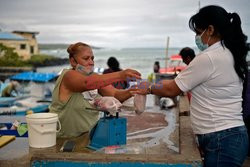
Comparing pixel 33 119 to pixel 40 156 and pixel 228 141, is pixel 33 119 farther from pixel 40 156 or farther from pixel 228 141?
pixel 228 141

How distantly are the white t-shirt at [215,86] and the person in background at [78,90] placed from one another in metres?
0.52

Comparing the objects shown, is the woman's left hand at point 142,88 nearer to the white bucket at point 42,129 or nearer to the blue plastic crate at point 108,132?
the blue plastic crate at point 108,132

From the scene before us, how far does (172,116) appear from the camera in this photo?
5.99m

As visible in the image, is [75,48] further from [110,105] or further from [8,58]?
[8,58]

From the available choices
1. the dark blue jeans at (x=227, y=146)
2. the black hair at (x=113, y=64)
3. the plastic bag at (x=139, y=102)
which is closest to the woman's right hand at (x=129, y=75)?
the plastic bag at (x=139, y=102)

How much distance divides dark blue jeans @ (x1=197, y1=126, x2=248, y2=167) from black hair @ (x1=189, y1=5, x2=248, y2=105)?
378mm

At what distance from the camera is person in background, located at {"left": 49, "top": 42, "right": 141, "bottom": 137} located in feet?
8.68

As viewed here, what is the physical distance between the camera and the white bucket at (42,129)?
96.0 inches

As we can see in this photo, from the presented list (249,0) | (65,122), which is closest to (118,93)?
(65,122)

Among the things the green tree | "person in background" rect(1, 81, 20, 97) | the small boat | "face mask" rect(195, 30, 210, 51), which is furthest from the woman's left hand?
the green tree

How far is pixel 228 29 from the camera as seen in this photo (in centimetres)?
221

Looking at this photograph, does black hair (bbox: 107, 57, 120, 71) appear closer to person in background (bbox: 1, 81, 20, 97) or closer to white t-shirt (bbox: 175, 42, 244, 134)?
white t-shirt (bbox: 175, 42, 244, 134)

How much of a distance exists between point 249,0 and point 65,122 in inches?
131

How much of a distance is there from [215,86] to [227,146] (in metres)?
0.39
